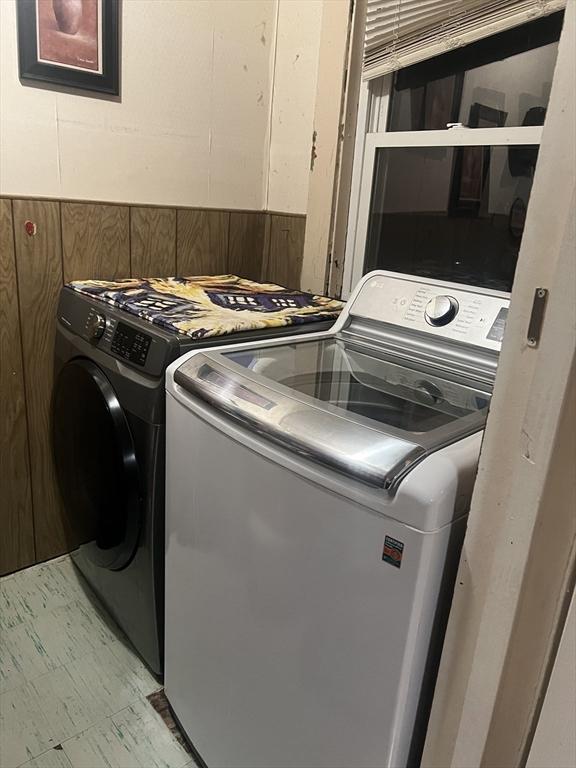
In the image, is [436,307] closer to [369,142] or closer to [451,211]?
[451,211]

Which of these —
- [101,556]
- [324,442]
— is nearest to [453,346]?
[324,442]

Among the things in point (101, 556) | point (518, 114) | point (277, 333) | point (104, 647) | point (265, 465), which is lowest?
point (104, 647)

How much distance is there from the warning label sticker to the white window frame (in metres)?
1.16

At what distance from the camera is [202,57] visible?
70.4 inches

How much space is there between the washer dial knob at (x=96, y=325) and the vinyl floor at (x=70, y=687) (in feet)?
3.03

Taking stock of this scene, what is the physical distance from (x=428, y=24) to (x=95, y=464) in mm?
1459

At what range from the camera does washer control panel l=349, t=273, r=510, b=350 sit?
1176 mm

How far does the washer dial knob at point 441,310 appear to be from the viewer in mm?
1243

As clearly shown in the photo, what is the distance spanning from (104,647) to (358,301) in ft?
4.10

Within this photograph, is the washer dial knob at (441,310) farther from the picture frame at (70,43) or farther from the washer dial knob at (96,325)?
the picture frame at (70,43)

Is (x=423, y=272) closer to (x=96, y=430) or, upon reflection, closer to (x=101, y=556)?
(x=96, y=430)

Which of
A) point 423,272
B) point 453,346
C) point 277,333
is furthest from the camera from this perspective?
point 423,272

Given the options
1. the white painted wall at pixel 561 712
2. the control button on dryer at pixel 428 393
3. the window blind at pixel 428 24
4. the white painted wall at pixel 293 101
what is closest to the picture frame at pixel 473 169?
the window blind at pixel 428 24

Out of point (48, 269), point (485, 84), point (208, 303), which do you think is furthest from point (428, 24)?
point (48, 269)
